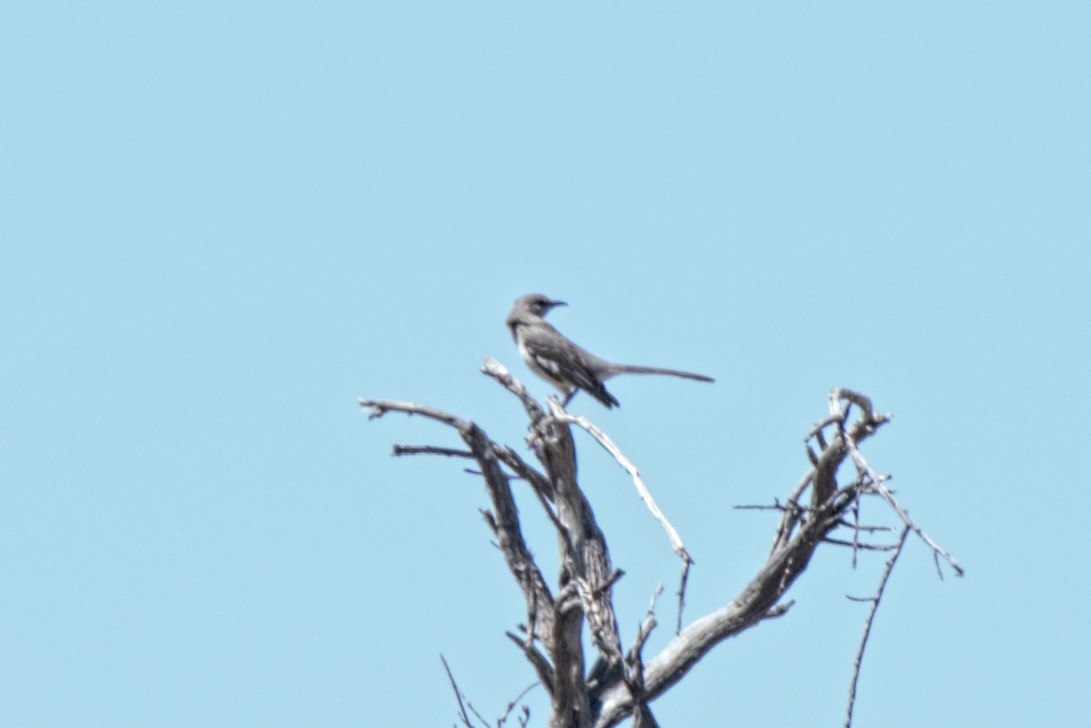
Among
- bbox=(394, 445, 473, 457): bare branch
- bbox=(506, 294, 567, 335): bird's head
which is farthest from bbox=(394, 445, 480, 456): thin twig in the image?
bbox=(506, 294, 567, 335): bird's head

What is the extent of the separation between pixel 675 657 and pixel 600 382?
144 inches

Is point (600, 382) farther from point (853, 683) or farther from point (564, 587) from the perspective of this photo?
point (853, 683)

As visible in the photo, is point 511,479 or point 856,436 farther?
point 511,479

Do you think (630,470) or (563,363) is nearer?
(630,470)

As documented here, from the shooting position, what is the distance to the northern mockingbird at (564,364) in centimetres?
1257

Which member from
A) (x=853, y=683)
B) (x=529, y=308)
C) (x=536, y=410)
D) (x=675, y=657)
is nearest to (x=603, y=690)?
(x=675, y=657)

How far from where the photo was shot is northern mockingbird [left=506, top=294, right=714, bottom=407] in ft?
41.2

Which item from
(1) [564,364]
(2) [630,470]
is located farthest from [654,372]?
(2) [630,470]

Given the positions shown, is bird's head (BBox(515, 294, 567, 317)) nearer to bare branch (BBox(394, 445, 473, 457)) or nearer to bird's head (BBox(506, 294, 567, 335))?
bird's head (BBox(506, 294, 567, 335))

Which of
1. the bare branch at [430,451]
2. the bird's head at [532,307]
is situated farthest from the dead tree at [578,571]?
the bird's head at [532,307]

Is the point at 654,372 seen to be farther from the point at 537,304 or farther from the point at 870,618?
the point at 870,618

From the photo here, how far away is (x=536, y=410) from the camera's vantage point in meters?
9.53

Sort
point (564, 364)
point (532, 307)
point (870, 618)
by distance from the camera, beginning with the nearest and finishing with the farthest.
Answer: point (870, 618) < point (564, 364) < point (532, 307)

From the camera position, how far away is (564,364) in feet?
42.0
